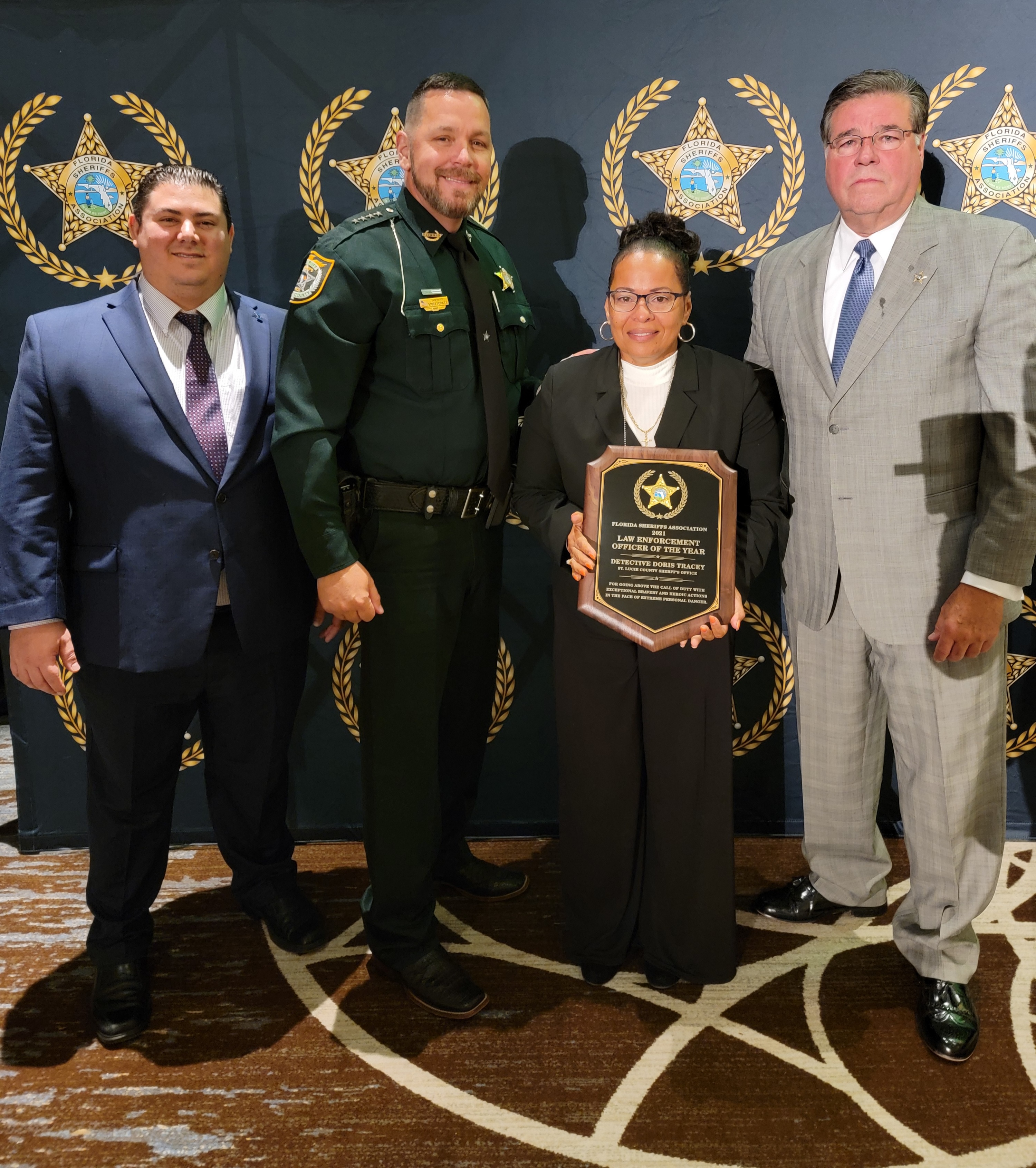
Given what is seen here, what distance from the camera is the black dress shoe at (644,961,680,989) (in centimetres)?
220

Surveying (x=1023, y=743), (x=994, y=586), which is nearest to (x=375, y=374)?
(x=994, y=586)

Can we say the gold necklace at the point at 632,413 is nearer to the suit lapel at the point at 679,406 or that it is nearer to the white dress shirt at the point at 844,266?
the suit lapel at the point at 679,406

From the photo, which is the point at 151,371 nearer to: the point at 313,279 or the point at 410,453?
the point at 313,279

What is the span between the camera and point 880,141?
197 cm

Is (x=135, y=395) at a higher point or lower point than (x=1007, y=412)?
higher

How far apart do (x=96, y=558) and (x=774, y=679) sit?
2.05 meters

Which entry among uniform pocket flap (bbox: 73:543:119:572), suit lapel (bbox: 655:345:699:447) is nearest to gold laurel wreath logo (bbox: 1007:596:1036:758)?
suit lapel (bbox: 655:345:699:447)

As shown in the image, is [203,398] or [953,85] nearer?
[203,398]

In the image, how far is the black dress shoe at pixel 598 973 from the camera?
2.24 m

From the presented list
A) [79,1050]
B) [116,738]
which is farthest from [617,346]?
[79,1050]

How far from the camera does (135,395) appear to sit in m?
2.04

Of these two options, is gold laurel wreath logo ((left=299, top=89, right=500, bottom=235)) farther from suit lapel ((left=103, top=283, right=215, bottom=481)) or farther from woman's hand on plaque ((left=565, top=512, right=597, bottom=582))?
woman's hand on plaque ((left=565, top=512, right=597, bottom=582))

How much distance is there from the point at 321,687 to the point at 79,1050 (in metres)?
1.22

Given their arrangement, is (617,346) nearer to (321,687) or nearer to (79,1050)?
(321,687)
